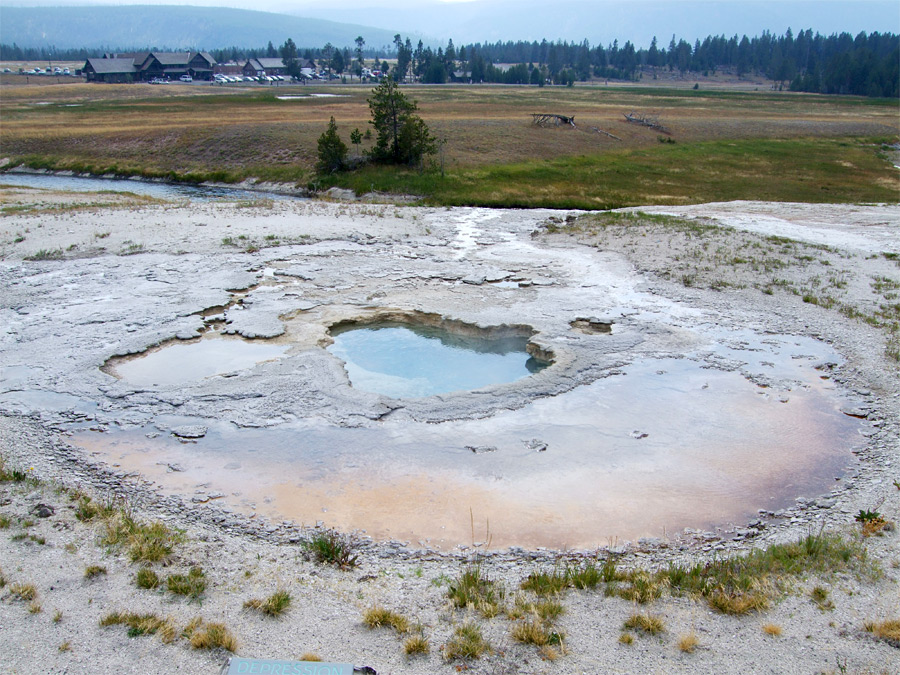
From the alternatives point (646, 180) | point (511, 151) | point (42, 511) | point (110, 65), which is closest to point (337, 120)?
point (511, 151)

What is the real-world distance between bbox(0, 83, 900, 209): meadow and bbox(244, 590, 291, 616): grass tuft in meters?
30.7

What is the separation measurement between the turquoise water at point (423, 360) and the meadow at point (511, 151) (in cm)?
2153

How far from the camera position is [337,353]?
49.2 ft

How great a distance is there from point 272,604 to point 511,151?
45.0 metres

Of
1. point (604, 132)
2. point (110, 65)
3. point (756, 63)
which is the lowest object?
point (604, 132)

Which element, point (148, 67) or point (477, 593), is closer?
point (477, 593)

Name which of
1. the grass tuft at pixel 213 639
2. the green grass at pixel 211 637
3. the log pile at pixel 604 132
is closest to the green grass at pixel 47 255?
the green grass at pixel 211 637

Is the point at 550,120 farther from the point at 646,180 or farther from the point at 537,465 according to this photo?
the point at 537,465

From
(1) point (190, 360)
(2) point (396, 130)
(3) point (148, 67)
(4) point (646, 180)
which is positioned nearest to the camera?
(1) point (190, 360)

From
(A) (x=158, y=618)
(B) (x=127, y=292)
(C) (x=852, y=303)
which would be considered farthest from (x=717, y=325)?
(B) (x=127, y=292)

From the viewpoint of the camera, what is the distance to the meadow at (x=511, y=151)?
39844 millimetres

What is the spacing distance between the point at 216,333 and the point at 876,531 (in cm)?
1347

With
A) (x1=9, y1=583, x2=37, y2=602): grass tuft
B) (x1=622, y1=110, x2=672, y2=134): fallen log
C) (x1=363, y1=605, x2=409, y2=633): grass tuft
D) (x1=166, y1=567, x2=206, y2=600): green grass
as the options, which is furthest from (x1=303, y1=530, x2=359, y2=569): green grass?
(x1=622, y1=110, x2=672, y2=134): fallen log

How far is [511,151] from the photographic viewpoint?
1906 inches
